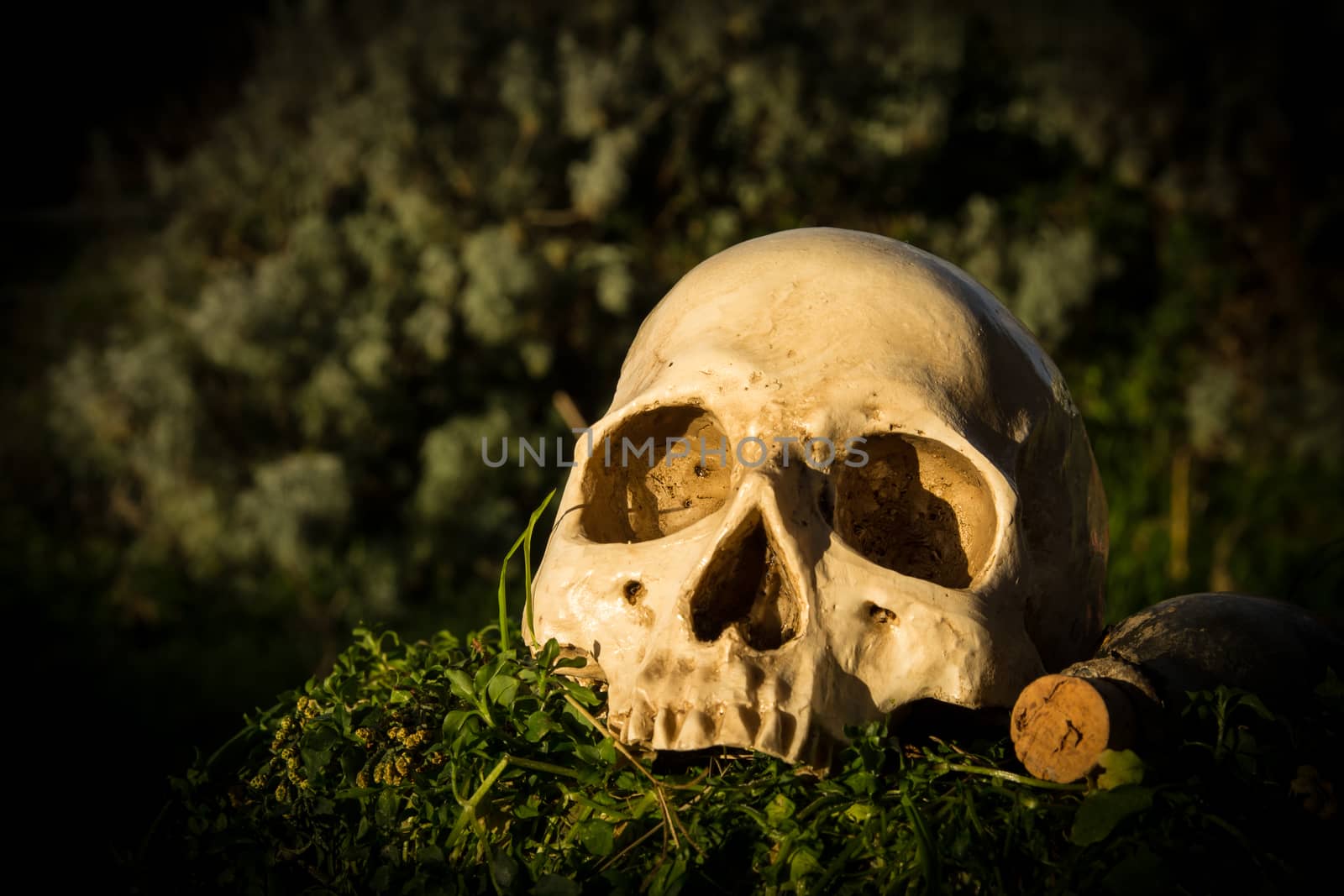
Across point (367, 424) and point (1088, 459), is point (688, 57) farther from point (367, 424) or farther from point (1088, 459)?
point (1088, 459)

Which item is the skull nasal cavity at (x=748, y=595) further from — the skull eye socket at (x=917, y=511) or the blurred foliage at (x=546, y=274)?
the blurred foliage at (x=546, y=274)

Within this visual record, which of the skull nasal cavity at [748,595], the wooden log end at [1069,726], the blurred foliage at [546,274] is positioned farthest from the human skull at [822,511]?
the blurred foliage at [546,274]

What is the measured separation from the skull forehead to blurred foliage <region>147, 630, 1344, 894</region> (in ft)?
1.78

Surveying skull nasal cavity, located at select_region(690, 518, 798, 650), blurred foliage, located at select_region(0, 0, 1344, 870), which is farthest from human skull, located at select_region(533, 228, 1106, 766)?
blurred foliage, located at select_region(0, 0, 1344, 870)

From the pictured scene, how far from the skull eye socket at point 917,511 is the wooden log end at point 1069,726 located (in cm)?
31

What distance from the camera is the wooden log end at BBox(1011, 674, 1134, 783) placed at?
1.60 meters

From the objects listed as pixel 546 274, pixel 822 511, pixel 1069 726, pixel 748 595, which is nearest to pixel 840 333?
pixel 822 511

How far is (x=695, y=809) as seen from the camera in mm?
1742

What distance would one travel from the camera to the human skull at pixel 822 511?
179 cm

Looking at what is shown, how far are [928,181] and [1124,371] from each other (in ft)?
5.19

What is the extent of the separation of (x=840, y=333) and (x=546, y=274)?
4054mm

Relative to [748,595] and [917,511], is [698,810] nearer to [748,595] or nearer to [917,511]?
[748,595]

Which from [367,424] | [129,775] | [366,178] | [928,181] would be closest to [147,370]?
[367,424]

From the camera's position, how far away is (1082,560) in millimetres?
2096
